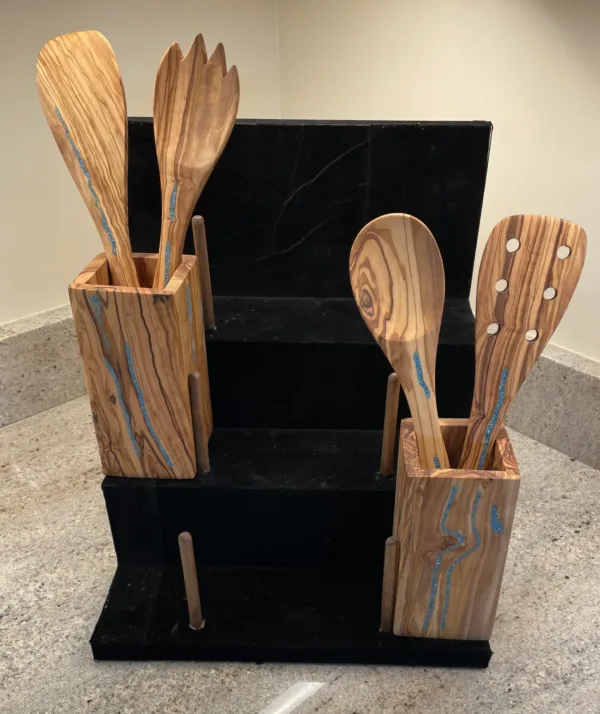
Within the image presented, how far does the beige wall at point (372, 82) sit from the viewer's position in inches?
29.5

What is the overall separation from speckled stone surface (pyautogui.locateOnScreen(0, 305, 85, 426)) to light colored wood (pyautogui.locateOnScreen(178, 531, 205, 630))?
1.52ft

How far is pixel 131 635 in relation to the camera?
1.88 feet

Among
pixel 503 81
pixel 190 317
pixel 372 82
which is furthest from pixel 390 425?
pixel 372 82

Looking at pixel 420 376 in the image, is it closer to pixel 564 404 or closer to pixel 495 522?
pixel 495 522

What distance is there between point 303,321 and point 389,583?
24 centimetres

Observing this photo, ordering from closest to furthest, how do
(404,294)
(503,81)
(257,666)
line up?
(404,294) → (257,666) → (503,81)

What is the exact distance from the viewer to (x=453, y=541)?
1.64 feet

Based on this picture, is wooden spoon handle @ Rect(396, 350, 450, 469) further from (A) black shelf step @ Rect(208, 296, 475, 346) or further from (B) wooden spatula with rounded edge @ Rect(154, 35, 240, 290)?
(B) wooden spatula with rounded edge @ Rect(154, 35, 240, 290)

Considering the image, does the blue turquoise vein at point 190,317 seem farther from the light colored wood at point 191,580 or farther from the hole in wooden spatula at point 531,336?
the hole in wooden spatula at point 531,336

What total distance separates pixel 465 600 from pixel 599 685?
0.15 metres

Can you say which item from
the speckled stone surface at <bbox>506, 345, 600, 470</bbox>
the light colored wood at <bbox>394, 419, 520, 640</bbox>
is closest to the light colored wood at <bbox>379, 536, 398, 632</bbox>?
the light colored wood at <bbox>394, 419, 520, 640</bbox>

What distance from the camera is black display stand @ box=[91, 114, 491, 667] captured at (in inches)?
22.4

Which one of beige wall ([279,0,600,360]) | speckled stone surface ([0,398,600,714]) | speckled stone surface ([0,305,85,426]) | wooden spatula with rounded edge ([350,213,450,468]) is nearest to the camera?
wooden spatula with rounded edge ([350,213,450,468])

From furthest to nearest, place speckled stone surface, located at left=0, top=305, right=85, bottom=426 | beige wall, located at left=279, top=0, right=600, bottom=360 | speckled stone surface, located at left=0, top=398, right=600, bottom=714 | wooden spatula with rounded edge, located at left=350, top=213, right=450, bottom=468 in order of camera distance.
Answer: speckled stone surface, located at left=0, top=305, right=85, bottom=426, beige wall, located at left=279, top=0, right=600, bottom=360, speckled stone surface, located at left=0, top=398, right=600, bottom=714, wooden spatula with rounded edge, located at left=350, top=213, right=450, bottom=468
